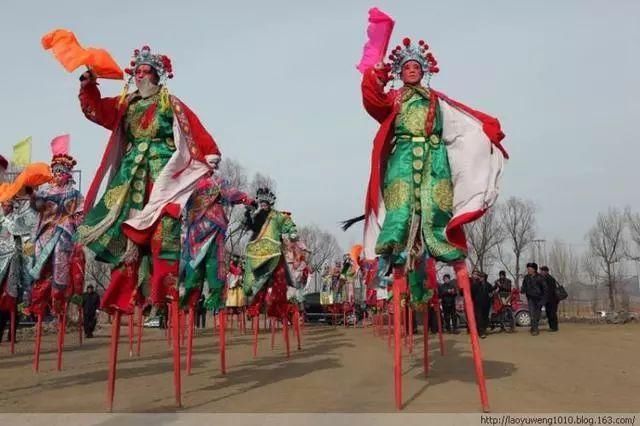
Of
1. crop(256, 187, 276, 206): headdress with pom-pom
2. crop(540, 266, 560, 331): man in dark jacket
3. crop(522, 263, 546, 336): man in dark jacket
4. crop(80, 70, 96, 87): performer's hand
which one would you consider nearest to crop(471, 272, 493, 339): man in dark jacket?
crop(522, 263, 546, 336): man in dark jacket

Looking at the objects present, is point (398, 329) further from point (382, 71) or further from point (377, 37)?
point (377, 37)

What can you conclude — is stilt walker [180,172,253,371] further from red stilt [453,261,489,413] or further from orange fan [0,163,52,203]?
red stilt [453,261,489,413]

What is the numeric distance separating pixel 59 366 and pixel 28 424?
4805 mm

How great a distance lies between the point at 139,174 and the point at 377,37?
8.84ft

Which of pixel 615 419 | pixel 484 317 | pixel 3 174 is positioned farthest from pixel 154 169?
pixel 484 317

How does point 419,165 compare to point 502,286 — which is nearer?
point 419,165

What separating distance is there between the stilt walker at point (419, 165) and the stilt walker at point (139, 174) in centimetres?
179

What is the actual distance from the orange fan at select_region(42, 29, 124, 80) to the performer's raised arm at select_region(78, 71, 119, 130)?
0.23 m

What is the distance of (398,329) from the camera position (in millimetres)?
5133

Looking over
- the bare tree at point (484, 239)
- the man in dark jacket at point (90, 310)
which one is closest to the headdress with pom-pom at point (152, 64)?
the man in dark jacket at point (90, 310)

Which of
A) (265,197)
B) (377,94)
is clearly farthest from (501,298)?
(377,94)

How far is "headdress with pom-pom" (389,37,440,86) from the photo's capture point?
241 inches

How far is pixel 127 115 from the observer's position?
6156 millimetres

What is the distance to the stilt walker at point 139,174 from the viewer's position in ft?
18.5
